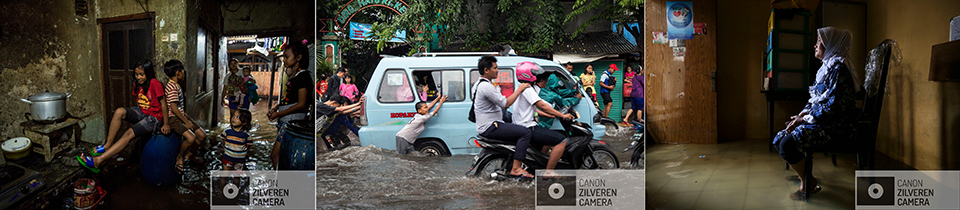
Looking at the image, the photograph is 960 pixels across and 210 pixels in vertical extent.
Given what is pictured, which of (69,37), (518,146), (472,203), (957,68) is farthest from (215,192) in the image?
(957,68)

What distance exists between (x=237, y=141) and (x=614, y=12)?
3.00 m

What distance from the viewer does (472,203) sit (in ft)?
10.4

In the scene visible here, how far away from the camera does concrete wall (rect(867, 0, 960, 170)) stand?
9.90 ft

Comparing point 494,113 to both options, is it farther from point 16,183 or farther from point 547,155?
point 16,183

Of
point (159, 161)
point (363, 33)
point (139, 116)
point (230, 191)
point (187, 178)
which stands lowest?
point (230, 191)

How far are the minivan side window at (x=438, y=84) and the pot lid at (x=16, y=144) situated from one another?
270 centimetres

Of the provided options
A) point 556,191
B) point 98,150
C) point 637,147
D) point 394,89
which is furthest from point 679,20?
point 98,150

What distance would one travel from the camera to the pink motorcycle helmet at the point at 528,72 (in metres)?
3.38

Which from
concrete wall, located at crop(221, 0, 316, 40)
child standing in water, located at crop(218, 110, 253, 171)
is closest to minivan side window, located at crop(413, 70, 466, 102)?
concrete wall, located at crop(221, 0, 316, 40)

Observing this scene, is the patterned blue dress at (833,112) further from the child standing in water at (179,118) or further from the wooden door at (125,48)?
the wooden door at (125,48)

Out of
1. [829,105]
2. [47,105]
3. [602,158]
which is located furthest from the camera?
[602,158]

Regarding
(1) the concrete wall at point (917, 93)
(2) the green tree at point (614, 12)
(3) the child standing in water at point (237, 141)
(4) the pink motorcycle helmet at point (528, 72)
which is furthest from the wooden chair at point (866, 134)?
(3) the child standing in water at point (237, 141)

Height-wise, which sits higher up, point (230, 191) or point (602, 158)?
point (602, 158)

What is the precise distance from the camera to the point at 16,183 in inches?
124
